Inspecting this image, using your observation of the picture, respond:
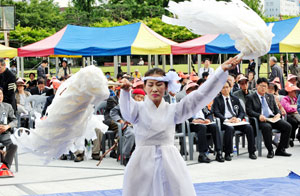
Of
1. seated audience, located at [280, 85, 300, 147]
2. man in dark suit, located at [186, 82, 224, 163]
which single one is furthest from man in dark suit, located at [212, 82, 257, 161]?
seated audience, located at [280, 85, 300, 147]

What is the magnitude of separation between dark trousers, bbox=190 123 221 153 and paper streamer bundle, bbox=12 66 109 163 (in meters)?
4.68

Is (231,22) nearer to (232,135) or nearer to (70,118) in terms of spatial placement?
(70,118)

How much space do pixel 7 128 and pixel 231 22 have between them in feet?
16.6

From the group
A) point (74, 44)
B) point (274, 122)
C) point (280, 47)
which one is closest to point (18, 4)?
point (74, 44)

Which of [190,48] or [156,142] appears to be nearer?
[156,142]

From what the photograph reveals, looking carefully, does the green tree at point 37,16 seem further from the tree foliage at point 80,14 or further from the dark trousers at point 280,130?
the dark trousers at point 280,130

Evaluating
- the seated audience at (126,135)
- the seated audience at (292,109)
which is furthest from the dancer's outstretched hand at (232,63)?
the seated audience at (292,109)

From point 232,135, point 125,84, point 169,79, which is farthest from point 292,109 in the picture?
point 125,84

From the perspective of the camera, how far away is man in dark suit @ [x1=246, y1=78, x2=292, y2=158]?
935cm

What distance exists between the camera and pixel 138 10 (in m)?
43.3

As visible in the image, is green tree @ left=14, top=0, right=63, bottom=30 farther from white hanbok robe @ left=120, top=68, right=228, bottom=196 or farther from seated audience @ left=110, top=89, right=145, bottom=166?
white hanbok robe @ left=120, top=68, right=228, bottom=196

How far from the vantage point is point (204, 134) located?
8.93 metres

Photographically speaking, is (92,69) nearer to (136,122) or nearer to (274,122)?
(136,122)

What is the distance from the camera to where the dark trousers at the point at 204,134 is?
8875 mm
